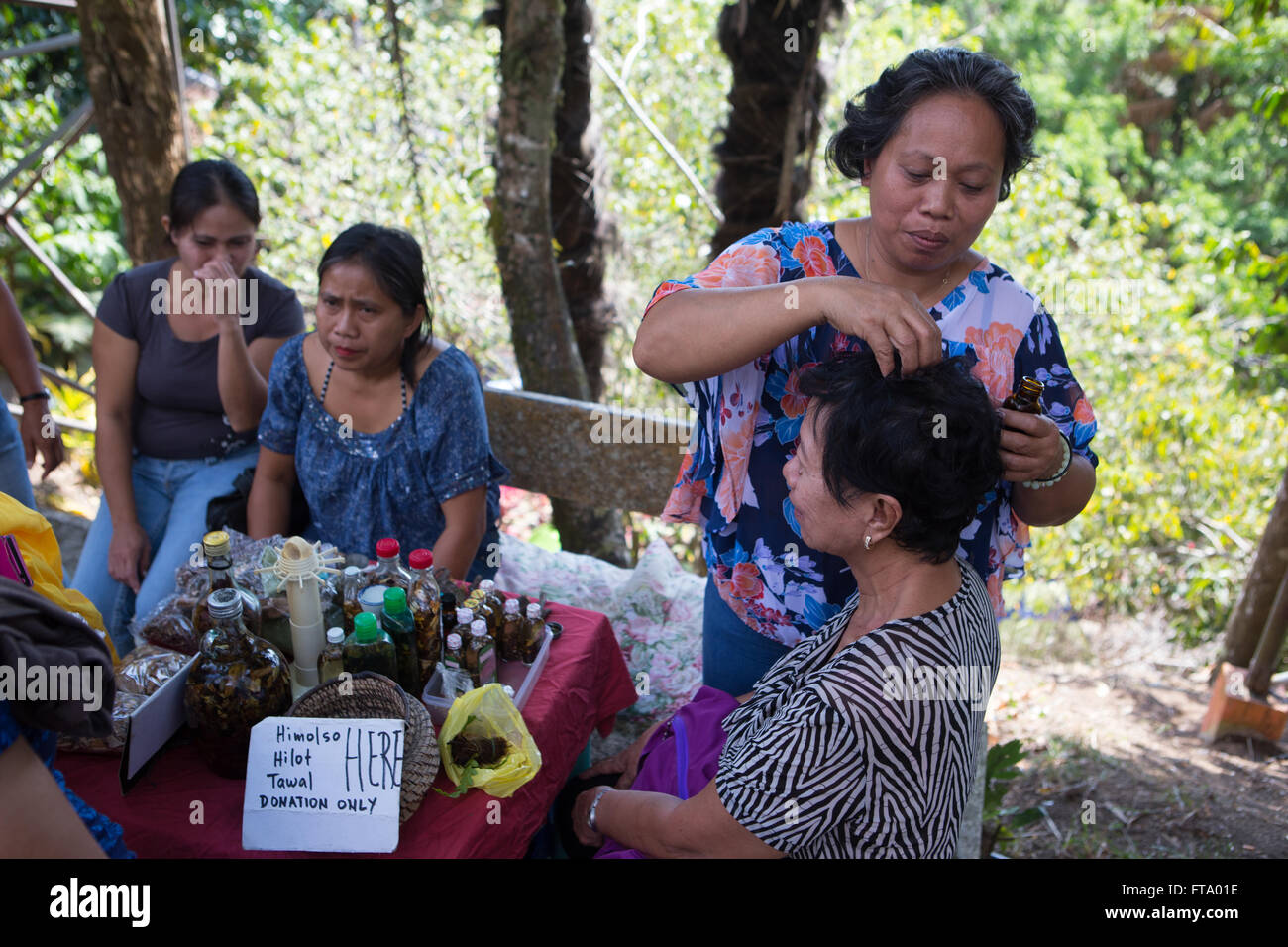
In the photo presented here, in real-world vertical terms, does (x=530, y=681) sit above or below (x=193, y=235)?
below

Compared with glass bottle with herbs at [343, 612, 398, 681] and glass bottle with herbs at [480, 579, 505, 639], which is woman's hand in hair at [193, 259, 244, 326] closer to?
glass bottle with herbs at [480, 579, 505, 639]

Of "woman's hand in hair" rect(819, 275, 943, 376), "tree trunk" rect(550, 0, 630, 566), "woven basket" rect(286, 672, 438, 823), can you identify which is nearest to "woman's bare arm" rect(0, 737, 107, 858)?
"woven basket" rect(286, 672, 438, 823)

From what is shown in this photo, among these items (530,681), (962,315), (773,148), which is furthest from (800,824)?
(773,148)

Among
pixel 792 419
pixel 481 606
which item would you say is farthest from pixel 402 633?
pixel 792 419

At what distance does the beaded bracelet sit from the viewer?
183 cm

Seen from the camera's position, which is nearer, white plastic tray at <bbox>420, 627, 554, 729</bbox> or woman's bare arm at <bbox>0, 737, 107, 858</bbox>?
woman's bare arm at <bbox>0, 737, 107, 858</bbox>

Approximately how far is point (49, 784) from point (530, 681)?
37.2 inches

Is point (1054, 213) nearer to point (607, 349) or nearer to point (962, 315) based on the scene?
point (607, 349)

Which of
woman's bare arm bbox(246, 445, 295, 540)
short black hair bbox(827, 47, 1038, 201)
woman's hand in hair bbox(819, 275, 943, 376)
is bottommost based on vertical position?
woman's bare arm bbox(246, 445, 295, 540)

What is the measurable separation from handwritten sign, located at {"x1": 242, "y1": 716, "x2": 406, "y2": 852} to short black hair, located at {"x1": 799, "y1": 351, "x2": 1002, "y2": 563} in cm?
92

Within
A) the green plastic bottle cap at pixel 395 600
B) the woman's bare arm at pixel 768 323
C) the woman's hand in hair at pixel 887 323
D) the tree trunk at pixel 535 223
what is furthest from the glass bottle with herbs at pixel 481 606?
the tree trunk at pixel 535 223

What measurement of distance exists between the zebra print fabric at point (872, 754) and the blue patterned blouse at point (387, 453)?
1443 mm

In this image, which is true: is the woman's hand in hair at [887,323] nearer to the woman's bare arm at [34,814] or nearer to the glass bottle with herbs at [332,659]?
the glass bottle with herbs at [332,659]

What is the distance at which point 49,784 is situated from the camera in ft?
4.41
